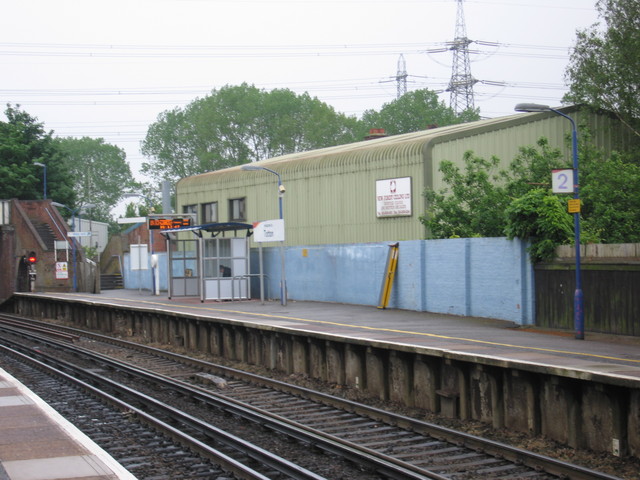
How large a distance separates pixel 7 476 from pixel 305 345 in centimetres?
1126

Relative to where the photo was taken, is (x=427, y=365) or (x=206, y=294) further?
(x=206, y=294)

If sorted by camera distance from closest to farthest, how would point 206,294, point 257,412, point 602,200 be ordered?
1. point 257,412
2. point 602,200
3. point 206,294

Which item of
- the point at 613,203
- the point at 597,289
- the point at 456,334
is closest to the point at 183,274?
the point at 613,203

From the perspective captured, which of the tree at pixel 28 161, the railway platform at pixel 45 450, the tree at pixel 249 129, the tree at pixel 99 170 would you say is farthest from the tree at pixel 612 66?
the tree at pixel 99 170

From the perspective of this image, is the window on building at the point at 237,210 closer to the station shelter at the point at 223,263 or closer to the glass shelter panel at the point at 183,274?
the glass shelter panel at the point at 183,274

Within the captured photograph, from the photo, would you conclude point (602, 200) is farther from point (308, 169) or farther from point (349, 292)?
point (308, 169)

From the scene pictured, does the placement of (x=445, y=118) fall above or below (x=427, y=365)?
above

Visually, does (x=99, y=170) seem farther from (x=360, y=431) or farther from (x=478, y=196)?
(x=360, y=431)

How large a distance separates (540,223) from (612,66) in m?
16.8

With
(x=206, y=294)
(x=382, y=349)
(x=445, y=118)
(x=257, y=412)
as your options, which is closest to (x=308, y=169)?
(x=206, y=294)

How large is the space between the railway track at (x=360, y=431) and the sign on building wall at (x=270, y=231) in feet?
27.5

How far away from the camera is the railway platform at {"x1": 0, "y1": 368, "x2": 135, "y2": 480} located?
343 inches

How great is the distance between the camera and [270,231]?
93.6 feet

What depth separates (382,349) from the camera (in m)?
16.5
